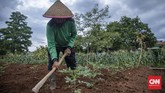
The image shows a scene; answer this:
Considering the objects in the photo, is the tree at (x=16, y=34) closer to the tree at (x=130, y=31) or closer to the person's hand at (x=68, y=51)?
the tree at (x=130, y=31)

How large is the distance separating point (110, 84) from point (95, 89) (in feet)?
1.69

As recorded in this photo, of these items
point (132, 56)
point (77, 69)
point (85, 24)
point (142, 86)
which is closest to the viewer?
point (77, 69)

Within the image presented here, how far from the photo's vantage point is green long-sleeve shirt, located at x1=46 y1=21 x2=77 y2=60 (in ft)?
11.7

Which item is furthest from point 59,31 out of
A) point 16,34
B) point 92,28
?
point 16,34

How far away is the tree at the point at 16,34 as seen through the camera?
35781mm

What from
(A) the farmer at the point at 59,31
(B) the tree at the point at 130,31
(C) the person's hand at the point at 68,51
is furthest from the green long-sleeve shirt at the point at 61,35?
(B) the tree at the point at 130,31

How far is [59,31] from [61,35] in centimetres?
7

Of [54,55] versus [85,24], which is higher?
[85,24]

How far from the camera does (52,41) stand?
11.8 feet

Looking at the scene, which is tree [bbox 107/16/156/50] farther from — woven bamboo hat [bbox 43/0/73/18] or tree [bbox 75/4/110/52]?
woven bamboo hat [bbox 43/0/73/18]

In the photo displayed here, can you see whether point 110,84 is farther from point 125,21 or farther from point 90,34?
point 125,21

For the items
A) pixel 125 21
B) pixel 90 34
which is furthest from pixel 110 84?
pixel 125 21

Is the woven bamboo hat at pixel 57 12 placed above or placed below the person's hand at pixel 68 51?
above

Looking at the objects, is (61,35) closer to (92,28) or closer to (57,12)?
(57,12)
